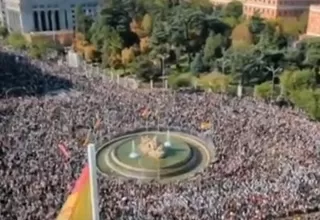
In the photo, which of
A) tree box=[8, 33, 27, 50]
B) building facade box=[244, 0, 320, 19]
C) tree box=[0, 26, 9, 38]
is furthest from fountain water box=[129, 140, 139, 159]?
tree box=[0, 26, 9, 38]

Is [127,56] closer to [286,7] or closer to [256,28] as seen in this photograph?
[256,28]

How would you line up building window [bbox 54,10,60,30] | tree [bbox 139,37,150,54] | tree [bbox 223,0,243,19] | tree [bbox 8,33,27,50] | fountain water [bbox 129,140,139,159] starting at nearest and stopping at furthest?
fountain water [bbox 129,140,139,159] → tree [bbox 139,37,150,54] → tree [bbox 223,0,243,19] → tree [bbox 8,33,27,50] → building window [bbox 54,10,60,30]

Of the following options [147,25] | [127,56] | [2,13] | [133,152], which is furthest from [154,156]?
[2,13]

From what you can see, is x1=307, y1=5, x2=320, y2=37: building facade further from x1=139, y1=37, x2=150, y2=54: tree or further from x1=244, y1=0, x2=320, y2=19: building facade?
x1=139, y1=37, x2=150, y2=54: tree

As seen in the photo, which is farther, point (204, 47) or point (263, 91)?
point (204, 47)

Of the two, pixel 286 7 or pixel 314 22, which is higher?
pixel 286 7

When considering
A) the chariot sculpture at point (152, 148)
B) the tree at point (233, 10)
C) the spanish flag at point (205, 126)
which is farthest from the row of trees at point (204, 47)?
the chariot sculpture at point (152, 148)
